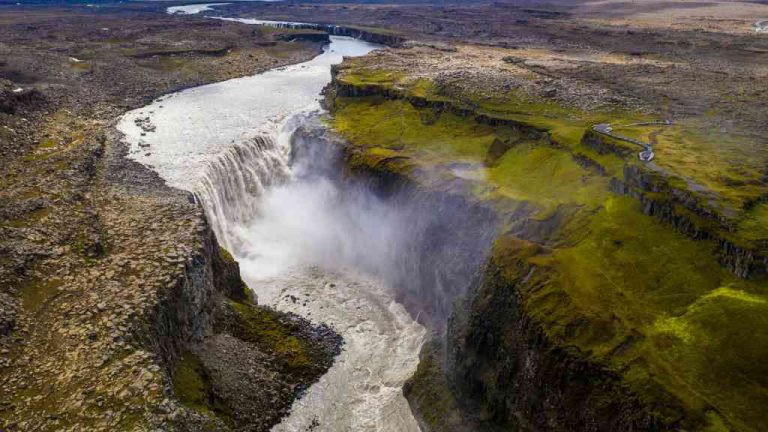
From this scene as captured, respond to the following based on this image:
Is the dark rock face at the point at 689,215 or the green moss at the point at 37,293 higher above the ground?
the dark rock face at the point at 689,215

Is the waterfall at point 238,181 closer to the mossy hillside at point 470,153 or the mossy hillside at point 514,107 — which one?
the mossy hillside at point 470,153

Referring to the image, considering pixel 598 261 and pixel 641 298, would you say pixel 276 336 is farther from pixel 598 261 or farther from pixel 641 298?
pixel 641 298

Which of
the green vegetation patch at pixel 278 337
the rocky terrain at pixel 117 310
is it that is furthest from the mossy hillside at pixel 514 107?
the rocky terrain at pixel 117 310

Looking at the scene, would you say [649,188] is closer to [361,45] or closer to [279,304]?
[279,304]

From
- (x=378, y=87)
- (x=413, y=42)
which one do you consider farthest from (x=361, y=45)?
(x=378, y=87)

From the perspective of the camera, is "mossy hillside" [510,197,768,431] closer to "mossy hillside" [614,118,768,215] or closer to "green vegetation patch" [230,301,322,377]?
"mossy hillside" [614,118,768,215]

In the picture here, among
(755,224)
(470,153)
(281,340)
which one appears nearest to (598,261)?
(755,224)
